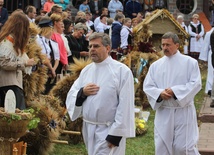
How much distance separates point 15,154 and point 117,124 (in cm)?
121

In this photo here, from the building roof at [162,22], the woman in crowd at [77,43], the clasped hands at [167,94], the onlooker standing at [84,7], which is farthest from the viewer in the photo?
the onlooker standing at [84,7]

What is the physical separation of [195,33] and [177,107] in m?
16.2

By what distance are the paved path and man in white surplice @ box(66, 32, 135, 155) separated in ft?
10.6

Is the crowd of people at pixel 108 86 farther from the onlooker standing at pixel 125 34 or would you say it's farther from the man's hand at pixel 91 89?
the onlooker standing at pixel 125 34

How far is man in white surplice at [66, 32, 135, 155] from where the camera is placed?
7.50 meters

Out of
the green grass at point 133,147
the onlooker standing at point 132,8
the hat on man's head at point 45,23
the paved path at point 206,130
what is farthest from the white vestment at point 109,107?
the onlooker standing at point 132,8

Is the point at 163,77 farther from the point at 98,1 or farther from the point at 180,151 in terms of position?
the point at 98,1

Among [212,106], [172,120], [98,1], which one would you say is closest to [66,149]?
[172,120]

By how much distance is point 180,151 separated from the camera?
877 cm

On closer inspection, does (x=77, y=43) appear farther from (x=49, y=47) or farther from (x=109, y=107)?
(x=109, y=107)

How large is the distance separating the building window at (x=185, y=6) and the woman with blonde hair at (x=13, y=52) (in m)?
18.1

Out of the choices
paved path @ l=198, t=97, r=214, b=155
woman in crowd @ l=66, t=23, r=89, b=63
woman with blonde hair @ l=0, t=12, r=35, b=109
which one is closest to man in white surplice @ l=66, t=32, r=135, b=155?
woman with blonde hair @ l=0, t=12, r=35, b=109

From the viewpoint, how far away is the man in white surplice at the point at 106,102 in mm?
7504

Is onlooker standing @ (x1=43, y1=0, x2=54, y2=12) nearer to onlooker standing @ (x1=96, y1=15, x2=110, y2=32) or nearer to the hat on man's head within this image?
onlooker standing @ (x1=96, y1=15, x2=110, y2=32)
